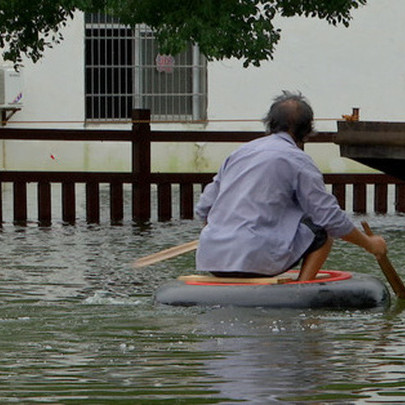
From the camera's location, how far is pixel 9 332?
26.7 ft

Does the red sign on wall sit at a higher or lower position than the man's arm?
higher

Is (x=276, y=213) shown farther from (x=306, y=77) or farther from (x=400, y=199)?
(x=306, y=77)

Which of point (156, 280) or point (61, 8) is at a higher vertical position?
point (61, 8)

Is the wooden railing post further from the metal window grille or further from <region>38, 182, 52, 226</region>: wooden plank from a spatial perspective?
the metal window grille

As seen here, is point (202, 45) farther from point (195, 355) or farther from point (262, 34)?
point (195, 355)

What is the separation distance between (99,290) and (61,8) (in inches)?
309

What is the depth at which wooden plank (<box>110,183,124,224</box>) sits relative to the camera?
58.0 ft

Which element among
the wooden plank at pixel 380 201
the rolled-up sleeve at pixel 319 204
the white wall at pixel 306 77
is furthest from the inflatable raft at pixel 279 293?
the white wall at pixel 306 77

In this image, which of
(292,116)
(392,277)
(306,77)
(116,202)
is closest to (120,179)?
(116,202)

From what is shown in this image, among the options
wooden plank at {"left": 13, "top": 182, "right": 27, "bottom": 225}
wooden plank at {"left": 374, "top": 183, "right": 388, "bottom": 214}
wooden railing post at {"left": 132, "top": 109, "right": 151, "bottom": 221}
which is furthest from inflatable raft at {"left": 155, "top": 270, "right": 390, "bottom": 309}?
wooden plank at {"left": 374, "top": 183, "right": 388, "bottom": 214}

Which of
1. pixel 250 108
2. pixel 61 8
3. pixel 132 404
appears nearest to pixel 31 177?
pixel 61 8

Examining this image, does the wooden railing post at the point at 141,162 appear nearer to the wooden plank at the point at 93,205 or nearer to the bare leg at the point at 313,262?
the wooden plank at the point at 93,205

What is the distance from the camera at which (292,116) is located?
9164 millimetres

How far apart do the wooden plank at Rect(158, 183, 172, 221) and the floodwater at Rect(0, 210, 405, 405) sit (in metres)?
5.96
